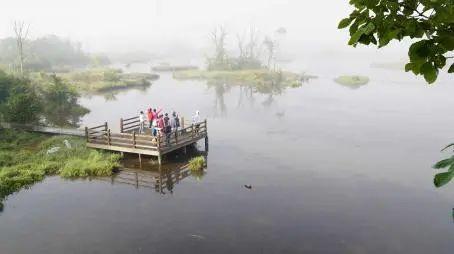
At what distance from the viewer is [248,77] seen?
9288 cm

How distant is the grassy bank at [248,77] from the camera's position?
85812mm

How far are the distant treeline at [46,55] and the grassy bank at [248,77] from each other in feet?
102

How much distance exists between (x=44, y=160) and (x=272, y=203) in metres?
15.9

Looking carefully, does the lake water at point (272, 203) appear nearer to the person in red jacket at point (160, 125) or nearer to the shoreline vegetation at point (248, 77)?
the person in red jacket at point (160, 125)

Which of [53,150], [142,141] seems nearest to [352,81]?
[142,141]

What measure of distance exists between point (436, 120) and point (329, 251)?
35324 mm

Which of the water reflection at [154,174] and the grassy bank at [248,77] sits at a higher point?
the grassy bank at [248,77]

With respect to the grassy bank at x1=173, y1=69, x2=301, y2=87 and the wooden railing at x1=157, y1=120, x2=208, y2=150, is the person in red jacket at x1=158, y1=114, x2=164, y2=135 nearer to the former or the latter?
the wooden railing at x1=157, y1=120, x2=208, y2=150

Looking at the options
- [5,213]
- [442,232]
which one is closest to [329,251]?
[442,232]

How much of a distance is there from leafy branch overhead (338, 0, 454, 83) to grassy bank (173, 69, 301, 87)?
7844cm

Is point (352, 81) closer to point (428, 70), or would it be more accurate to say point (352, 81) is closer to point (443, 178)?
point (428, 70)

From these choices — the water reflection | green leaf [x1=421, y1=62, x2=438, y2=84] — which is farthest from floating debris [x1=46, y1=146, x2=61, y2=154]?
green leaf [x1=421, y1=62, x2=438, y2=84]

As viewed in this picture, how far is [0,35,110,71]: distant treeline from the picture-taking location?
3782 inches

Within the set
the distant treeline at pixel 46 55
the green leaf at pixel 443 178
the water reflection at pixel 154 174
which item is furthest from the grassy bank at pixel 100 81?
the green leaf at pixel 443 178
